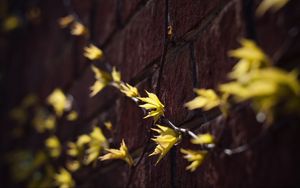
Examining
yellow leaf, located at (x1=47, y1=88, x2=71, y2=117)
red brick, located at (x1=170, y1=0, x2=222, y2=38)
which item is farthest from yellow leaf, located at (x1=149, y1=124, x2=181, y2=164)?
yellow leaf, located at (x1=47, y1=88, x2=71, y2=117)

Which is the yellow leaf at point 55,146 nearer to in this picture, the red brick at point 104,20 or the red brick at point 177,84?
the red brick at point 104,20

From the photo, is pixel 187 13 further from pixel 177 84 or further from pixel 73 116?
pixel 73 116

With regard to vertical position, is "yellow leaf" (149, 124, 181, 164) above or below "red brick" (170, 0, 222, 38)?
below

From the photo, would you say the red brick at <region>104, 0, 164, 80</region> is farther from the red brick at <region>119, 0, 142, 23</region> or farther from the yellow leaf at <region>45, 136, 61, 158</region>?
the yellow leaf at <region>45, 136, 61, 158</region>

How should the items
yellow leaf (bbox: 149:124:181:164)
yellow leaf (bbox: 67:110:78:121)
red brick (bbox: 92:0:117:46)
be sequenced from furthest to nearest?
yellow leaf (bbox: 67:110:78:121) → red brick (bbox: 92:0:117:46) → yellow leaf (bbox: 149:124:181:164)

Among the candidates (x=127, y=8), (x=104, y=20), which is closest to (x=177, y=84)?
(x=127, y=8)

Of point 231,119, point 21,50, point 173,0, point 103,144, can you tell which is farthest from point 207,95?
point 21,50

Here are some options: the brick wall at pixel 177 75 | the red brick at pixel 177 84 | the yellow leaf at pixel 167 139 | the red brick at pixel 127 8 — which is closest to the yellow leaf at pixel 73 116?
the brick wall at pixel 177 75

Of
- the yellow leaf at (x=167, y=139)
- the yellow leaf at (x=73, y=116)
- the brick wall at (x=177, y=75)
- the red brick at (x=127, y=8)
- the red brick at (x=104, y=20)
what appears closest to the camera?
the brick wall at (x=177, y=75)

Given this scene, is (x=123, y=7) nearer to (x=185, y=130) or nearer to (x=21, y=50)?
(x=185, y=130)
